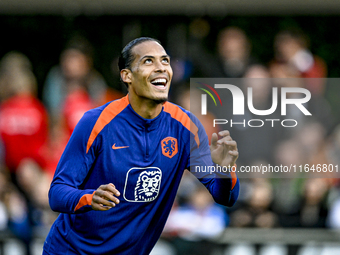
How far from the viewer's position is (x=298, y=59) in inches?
303

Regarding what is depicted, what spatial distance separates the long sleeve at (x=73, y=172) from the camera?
345 cm

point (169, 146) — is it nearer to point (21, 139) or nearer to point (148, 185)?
point (148, 185)

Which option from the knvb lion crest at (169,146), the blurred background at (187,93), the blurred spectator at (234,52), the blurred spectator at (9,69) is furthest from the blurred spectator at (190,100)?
the knvb lion crest at (169,146)

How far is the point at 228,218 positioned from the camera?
711 cm

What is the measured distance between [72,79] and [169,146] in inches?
167

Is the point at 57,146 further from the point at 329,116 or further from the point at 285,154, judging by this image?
the point at 329,116

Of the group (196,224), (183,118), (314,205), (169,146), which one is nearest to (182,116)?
(183,118)

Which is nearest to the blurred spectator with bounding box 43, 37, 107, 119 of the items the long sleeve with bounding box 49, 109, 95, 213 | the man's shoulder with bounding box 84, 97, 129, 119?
the man's shoulder with bounding box 84, 97, 129, 119

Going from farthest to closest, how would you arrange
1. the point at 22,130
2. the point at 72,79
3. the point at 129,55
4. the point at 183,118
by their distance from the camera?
the point at 72,79 < the point at 22,130 < the point at 183,118 < the point at 129,55

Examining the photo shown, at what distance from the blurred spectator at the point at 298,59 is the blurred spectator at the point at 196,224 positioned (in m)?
2.15

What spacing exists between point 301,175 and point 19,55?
4764mm

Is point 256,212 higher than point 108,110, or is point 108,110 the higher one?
point 108,110

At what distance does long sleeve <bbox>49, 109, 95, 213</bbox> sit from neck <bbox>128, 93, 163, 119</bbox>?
0.36 m

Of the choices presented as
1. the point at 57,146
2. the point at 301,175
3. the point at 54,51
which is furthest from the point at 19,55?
the point at 301,175
